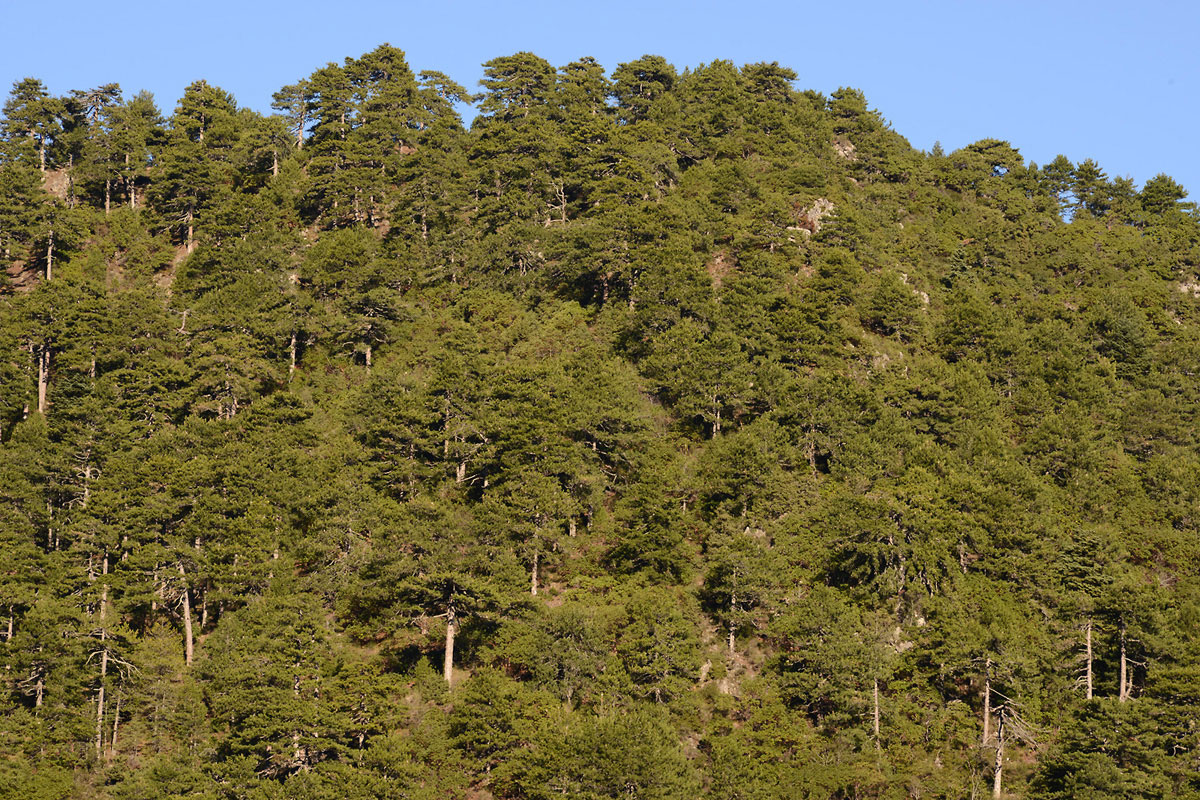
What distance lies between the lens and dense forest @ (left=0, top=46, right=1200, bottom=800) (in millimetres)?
50562

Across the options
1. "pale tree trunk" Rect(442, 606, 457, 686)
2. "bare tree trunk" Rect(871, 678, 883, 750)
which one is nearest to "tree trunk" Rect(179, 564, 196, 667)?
"pale tree trunk" Rect(442, 606, 457, 686)

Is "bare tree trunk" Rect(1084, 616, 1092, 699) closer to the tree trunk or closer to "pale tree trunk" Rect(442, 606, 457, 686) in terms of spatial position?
"pale tree trunk" Rect(442, 606, 457, 686)

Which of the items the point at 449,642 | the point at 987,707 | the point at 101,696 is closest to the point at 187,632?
the point at 101,696

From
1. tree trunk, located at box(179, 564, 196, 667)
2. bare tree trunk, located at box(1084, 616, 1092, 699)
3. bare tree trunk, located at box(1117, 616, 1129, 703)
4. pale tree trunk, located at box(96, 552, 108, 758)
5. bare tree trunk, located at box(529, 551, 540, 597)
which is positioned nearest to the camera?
pale tree trunk, located at box(96, 552, 108, 758)

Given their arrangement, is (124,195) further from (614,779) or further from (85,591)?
(614,779)

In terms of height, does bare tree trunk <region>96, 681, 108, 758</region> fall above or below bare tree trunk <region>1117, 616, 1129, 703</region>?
below

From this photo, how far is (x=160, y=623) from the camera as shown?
58.8 metres

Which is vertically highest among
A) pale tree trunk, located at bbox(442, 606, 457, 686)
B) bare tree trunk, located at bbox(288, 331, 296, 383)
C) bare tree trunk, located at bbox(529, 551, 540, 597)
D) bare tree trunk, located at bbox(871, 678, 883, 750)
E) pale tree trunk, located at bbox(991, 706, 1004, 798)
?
bare tree trunk, located at bbox(288, 331, 296, 383)

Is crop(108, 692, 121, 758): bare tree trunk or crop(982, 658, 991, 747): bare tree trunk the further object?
crop(982, 658, 991, 747): bare tree trunk

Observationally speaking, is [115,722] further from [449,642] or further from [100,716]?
[449,642]

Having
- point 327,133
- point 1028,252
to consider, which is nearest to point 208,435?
point 327,133

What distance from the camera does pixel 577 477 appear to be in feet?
210

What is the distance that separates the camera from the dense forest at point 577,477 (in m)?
50.6

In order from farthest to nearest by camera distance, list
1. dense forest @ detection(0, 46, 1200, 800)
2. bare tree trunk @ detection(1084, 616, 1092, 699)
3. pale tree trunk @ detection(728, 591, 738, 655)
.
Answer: pale tree trunk @ detection(728, 591, 738, 655), bare tree trunk @ detection(1084, 616, 1092, 699), dense forest @ detection(0, 46, 1200, 800)
